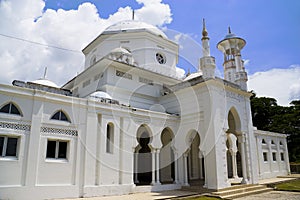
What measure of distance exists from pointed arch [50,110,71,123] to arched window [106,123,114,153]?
7.56 feet

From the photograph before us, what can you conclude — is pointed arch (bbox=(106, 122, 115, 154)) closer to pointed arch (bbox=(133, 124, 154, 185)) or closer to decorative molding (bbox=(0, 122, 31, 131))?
decorative molding (bbox=(0, 122, 31, 131))

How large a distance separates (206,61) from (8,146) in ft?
39.0

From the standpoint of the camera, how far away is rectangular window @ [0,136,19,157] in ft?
31.3

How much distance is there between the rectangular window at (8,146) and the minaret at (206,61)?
10.9 metres

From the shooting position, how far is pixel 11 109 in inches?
392

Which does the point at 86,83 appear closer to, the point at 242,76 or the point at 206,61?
the point at 206,61

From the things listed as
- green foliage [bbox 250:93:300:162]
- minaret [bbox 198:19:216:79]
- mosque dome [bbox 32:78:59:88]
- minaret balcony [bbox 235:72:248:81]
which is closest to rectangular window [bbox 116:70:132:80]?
minaret [bbox 198:19:216:79]

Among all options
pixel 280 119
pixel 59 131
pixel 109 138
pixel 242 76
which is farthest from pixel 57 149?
pixel 280 119

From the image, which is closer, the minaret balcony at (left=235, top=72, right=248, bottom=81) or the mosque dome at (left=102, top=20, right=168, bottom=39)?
the minaret balcony at (left=235, top=72, right=248, bottom=81)

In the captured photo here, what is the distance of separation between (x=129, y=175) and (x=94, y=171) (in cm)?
210

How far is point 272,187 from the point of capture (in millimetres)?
15773

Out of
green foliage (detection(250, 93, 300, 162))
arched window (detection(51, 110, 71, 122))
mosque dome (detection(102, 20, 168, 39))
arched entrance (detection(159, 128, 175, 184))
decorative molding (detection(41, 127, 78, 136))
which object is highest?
mosque dome (detection(102, 20, 168, 39))

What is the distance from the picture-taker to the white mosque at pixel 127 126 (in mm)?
10000

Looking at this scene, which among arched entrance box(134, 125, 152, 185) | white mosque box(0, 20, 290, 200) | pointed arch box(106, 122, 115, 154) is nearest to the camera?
white mosque box(0, 20, 290, 200)
